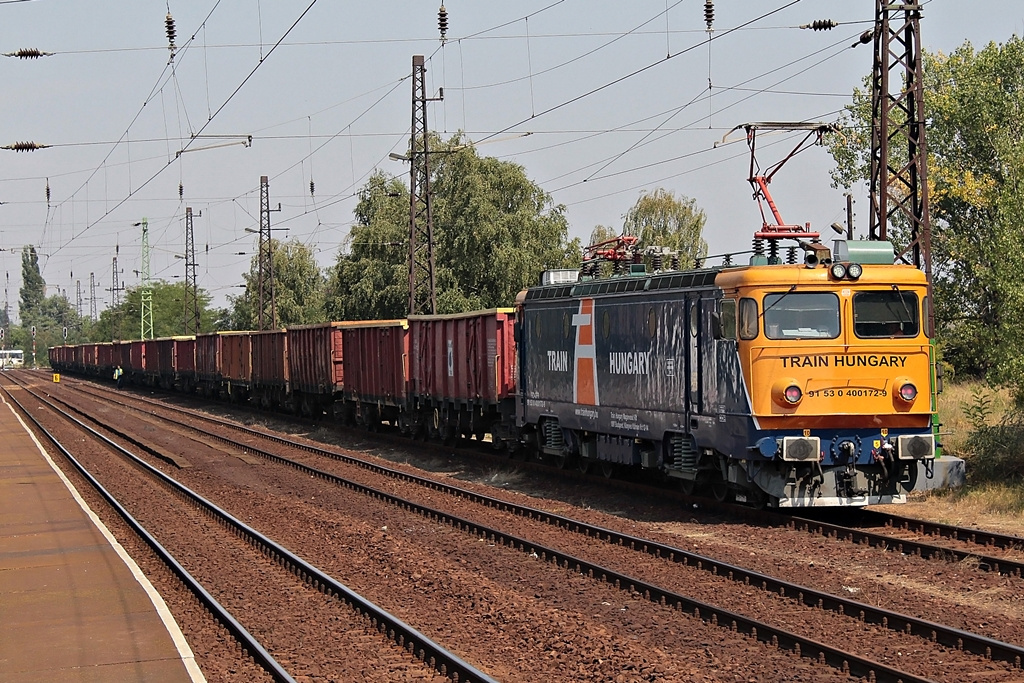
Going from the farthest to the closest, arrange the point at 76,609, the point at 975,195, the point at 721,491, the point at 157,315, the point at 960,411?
the point at 157,315 < the point at 975,195 < the point at 960,411 < the point at 721,491 < the point at 76,609

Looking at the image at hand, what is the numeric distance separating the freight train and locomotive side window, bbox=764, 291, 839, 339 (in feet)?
0.05

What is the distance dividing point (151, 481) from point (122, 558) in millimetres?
9871

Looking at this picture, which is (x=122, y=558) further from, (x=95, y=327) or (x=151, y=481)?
(x=95, y=327)

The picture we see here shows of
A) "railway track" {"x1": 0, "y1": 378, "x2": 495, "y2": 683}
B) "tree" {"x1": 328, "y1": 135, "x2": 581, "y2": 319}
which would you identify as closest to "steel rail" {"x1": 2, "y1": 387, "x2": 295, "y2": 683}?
"railway track" {"x1": 0, "y1": 378, "x2": 495, "y2": 683}

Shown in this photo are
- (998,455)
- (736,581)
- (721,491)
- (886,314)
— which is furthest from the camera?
(998,455)

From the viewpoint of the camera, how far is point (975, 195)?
37.3 m

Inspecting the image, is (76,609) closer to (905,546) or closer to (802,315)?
(905,546)

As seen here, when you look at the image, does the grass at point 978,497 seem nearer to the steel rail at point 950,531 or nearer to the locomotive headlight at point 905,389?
the steel rail at point 950,531

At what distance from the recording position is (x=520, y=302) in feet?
71.6

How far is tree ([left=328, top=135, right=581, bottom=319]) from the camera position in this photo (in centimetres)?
5491

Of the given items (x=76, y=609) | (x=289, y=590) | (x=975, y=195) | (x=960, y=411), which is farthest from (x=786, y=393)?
(x=975, y=195)

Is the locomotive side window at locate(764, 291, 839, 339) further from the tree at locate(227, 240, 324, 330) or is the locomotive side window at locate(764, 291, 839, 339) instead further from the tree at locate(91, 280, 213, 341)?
the tree at locate(91, 280, 213, 341)

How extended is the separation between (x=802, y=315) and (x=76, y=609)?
858 centimetres

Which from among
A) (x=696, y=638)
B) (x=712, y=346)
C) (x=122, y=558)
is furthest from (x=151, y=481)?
(x=696, y=638)
